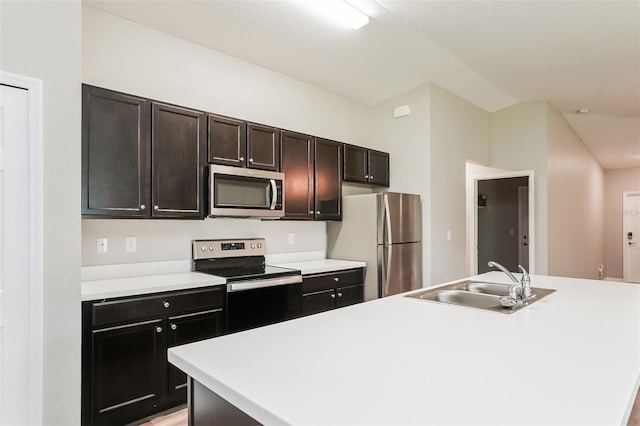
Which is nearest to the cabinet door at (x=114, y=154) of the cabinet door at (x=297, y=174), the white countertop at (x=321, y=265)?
the cabinet door at (x=297, y=174)

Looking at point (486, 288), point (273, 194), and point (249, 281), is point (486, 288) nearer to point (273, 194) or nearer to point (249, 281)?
point (249, 281)

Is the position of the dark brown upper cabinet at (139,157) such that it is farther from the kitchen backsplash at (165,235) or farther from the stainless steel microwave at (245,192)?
the kitchen backsplash at (165,235)

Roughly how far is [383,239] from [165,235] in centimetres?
202

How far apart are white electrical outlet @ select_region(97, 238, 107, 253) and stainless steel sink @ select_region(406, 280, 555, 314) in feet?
6.87

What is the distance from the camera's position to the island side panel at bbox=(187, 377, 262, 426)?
3.34 feet

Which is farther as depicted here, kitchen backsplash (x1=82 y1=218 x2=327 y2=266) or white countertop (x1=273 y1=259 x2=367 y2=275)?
white countertop (x1=273 y1=259 x2=367 y2=275)

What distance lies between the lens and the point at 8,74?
1823 millimetres

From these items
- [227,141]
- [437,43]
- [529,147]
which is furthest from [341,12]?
[529,147]

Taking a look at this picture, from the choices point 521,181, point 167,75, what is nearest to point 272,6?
point 167,75

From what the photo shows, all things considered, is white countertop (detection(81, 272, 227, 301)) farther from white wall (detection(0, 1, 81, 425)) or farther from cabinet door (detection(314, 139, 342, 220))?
cabinet door (detection(314, 139, 342, 220))

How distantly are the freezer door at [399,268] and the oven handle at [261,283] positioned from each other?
39.1 inches

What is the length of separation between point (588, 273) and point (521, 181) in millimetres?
2407

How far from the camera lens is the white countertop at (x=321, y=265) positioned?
3.40 metres

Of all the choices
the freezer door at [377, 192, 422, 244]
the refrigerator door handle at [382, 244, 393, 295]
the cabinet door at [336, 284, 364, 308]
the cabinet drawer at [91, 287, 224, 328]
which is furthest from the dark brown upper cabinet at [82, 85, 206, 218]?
the refrigerator door handle at [382, 244, 393, 295]
